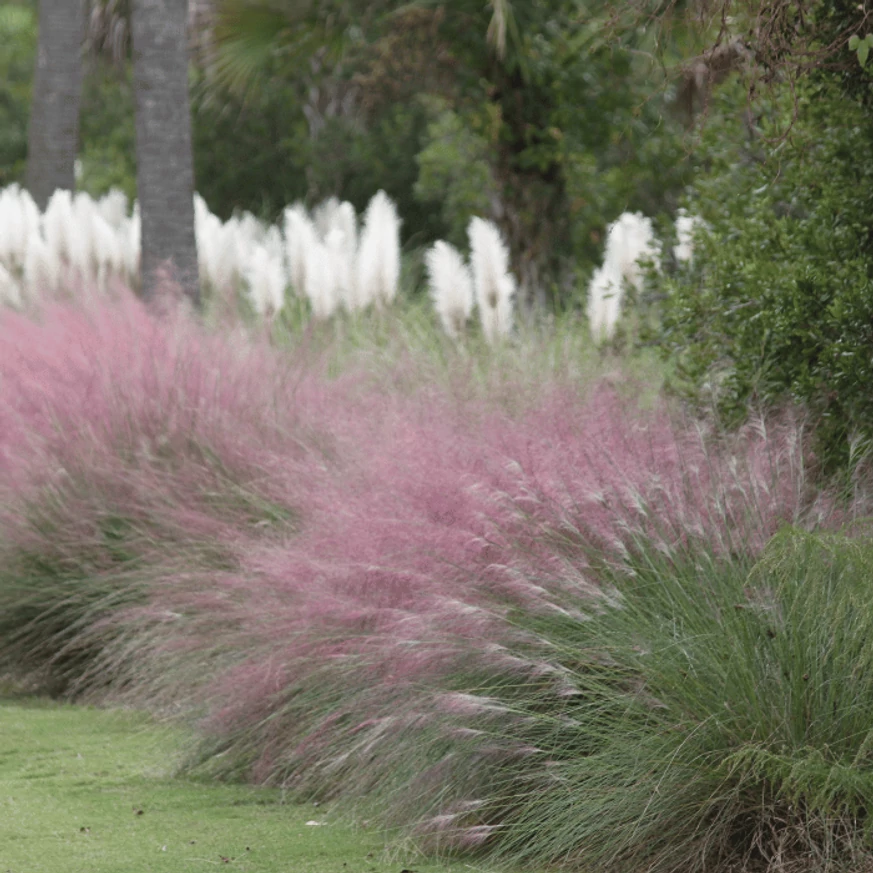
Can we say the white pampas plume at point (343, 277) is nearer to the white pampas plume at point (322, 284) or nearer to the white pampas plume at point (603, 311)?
the white pampas plume at point (322, 284)

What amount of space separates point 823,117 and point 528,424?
1.65 m

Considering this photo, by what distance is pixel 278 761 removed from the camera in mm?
4980

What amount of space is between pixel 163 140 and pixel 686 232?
5.69 m

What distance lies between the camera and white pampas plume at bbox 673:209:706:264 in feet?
22.5

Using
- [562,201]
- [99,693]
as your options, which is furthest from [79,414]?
[562,201]

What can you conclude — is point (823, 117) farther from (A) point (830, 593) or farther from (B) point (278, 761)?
(B) point (278, 761)

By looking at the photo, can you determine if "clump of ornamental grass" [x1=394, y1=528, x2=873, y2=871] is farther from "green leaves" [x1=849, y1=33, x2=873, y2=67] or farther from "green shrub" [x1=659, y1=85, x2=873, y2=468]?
"green leaves" [x1=849, y1=33, x2=873, y2=67]

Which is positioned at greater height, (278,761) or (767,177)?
(767,177)

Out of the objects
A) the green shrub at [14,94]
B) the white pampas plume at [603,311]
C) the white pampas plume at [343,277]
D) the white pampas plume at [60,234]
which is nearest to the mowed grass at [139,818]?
the white pampas plume at [603,311]

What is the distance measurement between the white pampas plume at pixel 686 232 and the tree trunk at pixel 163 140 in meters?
4.29

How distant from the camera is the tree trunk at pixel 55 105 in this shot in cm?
1688

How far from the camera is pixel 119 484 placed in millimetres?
6934

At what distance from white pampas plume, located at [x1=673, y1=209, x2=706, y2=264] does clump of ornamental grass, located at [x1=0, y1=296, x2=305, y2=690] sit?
77.0 inches

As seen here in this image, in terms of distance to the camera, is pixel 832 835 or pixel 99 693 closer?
pixel 832 835
